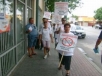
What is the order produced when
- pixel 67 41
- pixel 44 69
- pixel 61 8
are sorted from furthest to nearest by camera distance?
pixel 61 8, pixel 44 69, pixel 67 41

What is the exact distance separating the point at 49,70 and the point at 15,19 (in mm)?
2153

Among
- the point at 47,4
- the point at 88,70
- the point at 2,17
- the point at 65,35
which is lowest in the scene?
the point at 88,70

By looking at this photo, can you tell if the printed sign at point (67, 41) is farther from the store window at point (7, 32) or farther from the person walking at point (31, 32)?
the person walking at point (31, 32)

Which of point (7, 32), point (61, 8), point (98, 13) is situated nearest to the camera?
point (7, 32)

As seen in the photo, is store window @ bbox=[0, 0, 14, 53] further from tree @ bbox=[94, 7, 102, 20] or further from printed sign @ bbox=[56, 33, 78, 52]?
tree @ bbox=[94, 7, 102, 20]

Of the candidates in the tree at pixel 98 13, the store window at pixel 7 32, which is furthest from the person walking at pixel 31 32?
the tree at pixel 98 13

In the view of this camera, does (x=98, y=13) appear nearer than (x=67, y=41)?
No

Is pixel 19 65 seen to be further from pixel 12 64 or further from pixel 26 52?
pixel 26 52

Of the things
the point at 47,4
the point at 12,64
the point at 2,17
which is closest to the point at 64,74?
the point at 12,64

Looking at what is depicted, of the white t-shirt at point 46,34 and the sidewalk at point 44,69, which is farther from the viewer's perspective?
the white t-shirt at point 46,34

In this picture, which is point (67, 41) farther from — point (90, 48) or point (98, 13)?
point (98, 13)

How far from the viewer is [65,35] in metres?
6.08

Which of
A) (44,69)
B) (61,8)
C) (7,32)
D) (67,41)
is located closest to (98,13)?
(61,8)

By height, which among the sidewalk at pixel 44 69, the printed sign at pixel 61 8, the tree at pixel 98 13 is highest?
the tree at pixel 98 13
